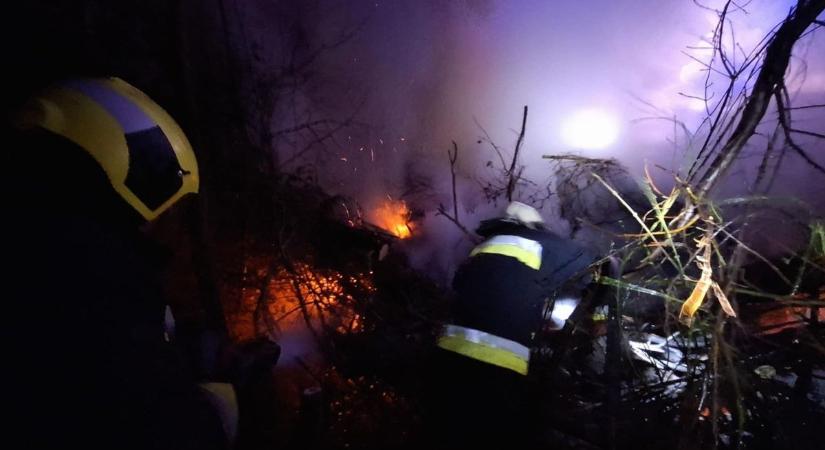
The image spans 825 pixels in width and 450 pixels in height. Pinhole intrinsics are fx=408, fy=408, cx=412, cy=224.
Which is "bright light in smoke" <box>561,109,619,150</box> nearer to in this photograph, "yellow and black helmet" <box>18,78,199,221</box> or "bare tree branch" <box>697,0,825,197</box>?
"bare tree branch" <box>697,0,825,197</box>

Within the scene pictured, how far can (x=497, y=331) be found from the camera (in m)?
2.85

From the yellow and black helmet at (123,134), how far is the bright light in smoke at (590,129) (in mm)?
5876

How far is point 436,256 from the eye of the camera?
25.5 ft

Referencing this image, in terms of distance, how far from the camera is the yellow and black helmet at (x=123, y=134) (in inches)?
69.7

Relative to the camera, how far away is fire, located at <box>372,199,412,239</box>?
327 inches

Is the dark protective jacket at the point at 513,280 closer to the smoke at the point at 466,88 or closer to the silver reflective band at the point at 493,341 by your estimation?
the silver reflective band at the point at 493,341

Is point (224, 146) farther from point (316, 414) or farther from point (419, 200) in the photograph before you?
point (316, 414)

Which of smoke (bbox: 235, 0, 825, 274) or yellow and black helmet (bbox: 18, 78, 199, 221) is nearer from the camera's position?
yellow and black helmet (bbox: 18, 78, 199, 221)

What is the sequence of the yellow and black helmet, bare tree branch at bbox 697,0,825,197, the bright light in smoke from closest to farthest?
the yellow and black helmet → bare tree branch at bbox 697,0,825,197 → the bright light in smoke

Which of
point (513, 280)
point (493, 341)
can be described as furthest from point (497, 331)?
point (513, 280)

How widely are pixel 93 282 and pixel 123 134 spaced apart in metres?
0.80

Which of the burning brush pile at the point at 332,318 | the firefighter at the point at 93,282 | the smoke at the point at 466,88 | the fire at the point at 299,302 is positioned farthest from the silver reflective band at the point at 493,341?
the smoke at the point at 466,88

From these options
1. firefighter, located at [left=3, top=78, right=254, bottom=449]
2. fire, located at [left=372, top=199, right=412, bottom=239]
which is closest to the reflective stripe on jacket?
firefighter, located at [left=3, top=78, right=254, bottom=449]

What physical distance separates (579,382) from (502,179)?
433 centimetres
